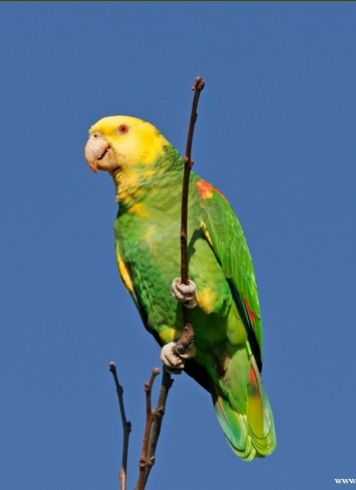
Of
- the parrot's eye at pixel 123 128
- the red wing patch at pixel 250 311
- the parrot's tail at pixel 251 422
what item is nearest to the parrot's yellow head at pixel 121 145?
the parrot's eye at pixel 123 128

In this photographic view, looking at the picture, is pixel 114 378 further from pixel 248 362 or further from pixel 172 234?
pixel 248 362

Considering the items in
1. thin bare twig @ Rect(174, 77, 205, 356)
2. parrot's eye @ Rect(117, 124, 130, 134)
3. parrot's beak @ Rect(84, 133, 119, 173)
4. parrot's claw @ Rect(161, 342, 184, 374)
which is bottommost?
parrot's claw @ Rect(161, 342, 184, 374)

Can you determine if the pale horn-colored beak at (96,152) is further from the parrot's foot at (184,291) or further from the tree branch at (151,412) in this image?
the tree branch at (151,412)

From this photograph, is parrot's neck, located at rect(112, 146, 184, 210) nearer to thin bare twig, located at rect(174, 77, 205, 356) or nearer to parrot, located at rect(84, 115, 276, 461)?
parrot, located at rect(84, 115, 276, 461)

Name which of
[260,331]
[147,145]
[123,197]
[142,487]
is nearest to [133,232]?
[123,197]

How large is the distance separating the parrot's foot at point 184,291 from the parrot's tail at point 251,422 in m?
0.92

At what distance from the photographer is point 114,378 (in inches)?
114

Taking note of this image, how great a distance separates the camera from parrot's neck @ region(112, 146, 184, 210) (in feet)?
14.9

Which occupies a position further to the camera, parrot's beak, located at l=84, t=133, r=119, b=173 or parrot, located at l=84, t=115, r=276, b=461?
parrot's beak, located at l=84, t=133, r=119, b=173

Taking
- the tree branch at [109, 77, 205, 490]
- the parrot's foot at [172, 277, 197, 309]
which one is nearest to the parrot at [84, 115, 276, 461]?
the parrot's foot at [172, 277, 197, 309]

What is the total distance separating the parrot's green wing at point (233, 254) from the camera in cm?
438

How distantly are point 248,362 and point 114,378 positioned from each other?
187 centimetres

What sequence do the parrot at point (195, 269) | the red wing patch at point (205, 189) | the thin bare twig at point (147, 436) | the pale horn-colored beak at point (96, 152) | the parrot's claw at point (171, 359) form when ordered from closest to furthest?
the thin bare twig at point (147, 436), the parrot's claw at point (171, 359), the parrot at point (195, 269), the red wing patch at point (205, 189), the pale horn-colored beak at point (96, 152)

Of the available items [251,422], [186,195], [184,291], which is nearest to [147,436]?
[186,195]
